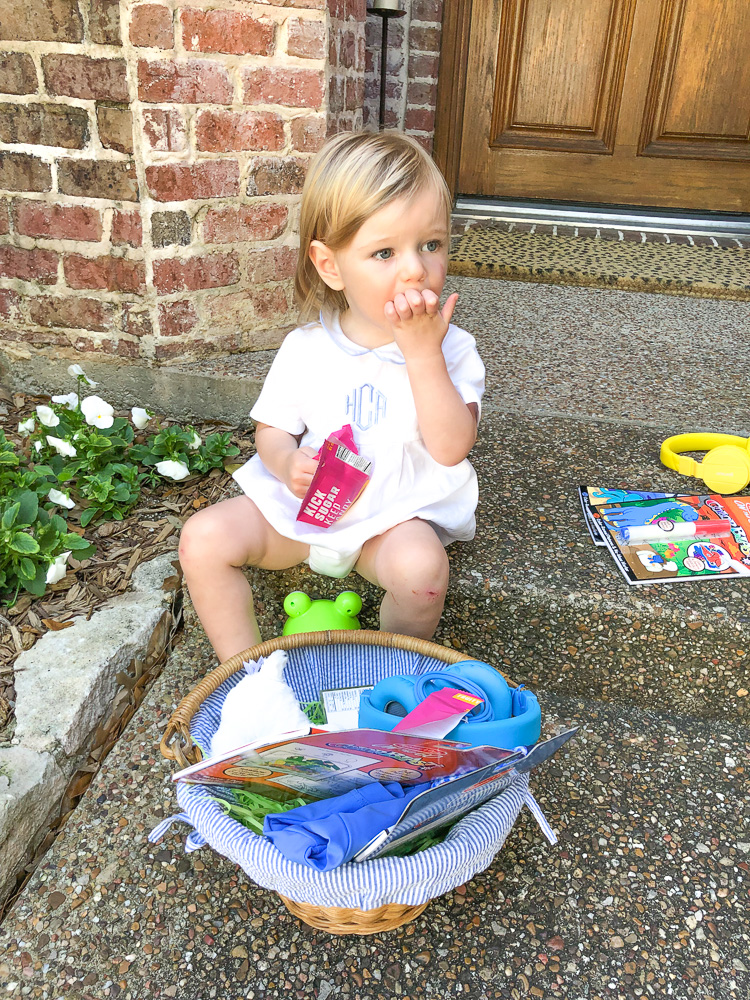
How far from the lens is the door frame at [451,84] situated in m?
2.97

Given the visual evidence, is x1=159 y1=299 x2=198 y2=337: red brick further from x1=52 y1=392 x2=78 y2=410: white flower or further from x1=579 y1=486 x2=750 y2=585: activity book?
x1=579 y1=486 x2=750 y2=585: activity book

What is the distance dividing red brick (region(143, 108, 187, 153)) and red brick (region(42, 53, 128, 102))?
7 cm

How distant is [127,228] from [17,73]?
0.42 metres

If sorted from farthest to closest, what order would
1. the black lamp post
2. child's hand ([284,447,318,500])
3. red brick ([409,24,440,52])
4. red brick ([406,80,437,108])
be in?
red brick ([406,80,437,108]) < red brick ([409,24,440,52]) < the black lamp post < child's hand ([284,447,318,500])

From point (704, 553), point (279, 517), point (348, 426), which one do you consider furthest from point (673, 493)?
point (279, 517)

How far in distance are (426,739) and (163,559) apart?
0.88 meters

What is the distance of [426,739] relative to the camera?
0.89 m

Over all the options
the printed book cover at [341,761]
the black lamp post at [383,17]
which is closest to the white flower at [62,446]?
the printed book cover at [341,761]

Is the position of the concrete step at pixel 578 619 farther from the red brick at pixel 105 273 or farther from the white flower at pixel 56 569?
the red brick at pixel 105 273

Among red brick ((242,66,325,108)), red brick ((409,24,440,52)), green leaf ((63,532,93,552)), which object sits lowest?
green leaf ((63,532,93,552))

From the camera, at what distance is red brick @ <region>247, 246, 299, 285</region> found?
6.77 ft

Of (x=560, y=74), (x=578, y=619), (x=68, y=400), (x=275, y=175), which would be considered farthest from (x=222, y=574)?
(x=560, y=74)

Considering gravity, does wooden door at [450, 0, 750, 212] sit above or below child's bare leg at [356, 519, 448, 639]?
above

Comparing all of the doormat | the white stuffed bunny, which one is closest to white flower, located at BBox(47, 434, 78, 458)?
the white stuffed bunny
